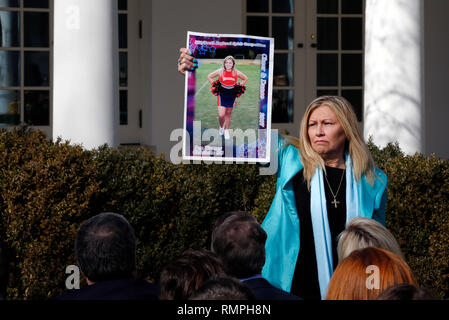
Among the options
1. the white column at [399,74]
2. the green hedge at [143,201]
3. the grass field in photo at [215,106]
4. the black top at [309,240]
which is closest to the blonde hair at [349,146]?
the black top at [309,240]

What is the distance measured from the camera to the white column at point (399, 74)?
21.8 ft

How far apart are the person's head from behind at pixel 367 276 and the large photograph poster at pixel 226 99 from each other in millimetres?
1772

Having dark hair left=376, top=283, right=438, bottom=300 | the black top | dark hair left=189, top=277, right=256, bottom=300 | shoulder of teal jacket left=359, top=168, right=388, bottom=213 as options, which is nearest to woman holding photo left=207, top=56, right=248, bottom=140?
the black top

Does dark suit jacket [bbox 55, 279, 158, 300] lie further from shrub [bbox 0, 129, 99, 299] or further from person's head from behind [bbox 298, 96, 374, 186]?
shrub [bbox 0, 129, 99, 299]

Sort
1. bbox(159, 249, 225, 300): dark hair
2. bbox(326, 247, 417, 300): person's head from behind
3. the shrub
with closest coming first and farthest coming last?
1. bbox(326, 247, 417, 300): person's head from behind
2. bbox(159, 249, 225, 300): dark hair
3. the shrub

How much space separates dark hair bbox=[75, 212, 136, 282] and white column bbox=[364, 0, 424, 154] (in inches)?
172

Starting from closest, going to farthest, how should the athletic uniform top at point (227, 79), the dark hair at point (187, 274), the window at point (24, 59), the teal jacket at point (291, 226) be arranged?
the dark hair at point (187, 274) → the teal jacket at point (291, 226) → the athletic uniform top at point (227, 79) → the window at point (24, 59)

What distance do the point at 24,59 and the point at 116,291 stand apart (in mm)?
7761

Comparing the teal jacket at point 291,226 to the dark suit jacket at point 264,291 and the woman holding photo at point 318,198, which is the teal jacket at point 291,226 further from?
the dark suit jacket at point 264,291

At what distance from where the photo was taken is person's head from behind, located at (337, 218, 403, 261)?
3.01 metres

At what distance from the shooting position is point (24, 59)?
977 cm

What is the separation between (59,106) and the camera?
235 inches

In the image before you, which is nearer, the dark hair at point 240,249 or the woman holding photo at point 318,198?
the dark hair at point 240,249

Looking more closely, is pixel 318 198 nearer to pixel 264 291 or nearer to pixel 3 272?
pixel 264 291
